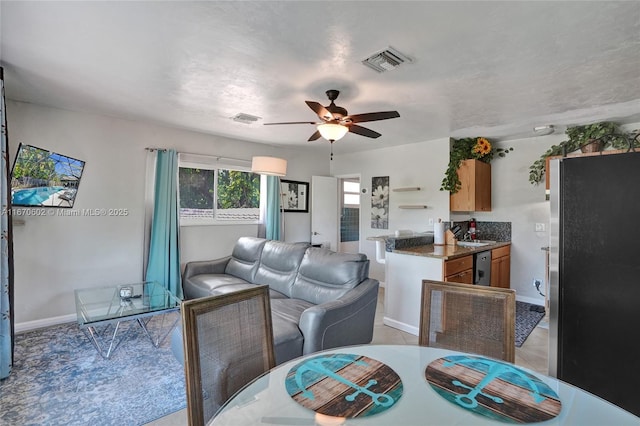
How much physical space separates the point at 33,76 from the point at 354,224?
519 cm

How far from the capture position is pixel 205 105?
330 cm

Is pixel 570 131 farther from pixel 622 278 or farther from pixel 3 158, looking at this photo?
pixel 3 158

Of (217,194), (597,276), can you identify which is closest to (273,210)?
(217,194)

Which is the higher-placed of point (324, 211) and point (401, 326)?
point (324, 211)

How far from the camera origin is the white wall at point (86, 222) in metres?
3.33

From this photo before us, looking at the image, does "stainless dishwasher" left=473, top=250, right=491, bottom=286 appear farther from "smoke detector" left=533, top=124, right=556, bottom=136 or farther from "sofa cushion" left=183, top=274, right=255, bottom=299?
"sofa cushion" left=183, top=274, right=255, bottom=299

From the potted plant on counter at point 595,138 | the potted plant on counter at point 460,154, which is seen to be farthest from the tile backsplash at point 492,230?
the potted plant on counter at point 595,138

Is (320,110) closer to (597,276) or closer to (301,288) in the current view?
(301,288)

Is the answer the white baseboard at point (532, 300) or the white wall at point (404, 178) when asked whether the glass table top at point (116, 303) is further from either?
the white baseboard at point (532, 300)

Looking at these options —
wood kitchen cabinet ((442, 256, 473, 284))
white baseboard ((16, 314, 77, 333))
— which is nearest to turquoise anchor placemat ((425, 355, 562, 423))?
wood kitchen cabinet ((442, 256, 473, 284))

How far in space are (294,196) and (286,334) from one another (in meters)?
3.58

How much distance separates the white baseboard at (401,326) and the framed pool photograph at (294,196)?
8.82 ft

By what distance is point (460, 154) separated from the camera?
4.50 meters

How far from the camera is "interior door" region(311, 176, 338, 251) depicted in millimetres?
5711
